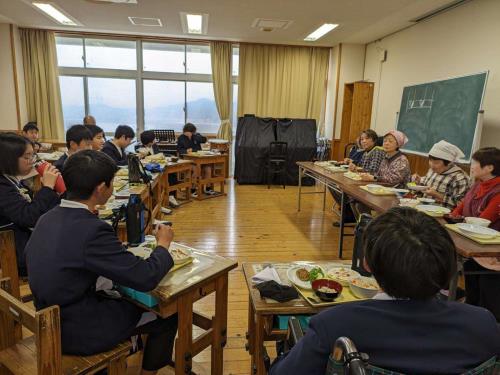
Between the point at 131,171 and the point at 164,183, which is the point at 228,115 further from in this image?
the point at 131,171

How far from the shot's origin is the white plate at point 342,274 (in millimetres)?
1499

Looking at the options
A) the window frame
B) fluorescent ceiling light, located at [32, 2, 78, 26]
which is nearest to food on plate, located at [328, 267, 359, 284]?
fluorescent ceiling light, located at [32, 2, 78, 26]

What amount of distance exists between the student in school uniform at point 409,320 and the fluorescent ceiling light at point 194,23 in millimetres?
5634

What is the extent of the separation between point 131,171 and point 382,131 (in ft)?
16.5

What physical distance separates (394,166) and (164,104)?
5.60 meters

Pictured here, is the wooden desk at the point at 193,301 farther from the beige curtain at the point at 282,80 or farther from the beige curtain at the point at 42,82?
the beige curtain at the point at 42,82

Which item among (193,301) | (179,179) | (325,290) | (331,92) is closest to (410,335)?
(325,290)

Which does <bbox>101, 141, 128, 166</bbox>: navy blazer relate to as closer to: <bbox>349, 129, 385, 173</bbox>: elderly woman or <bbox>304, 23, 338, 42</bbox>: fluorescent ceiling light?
<bbox>349, 129, 385, 173</bbox>: elderly woman

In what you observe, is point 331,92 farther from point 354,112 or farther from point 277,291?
point 277,291

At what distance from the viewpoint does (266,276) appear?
1.55m

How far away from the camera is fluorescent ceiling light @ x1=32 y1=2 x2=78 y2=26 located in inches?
210

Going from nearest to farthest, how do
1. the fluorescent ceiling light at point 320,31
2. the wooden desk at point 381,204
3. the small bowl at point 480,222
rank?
the wooden desk at point 381,204, the small bowl at point 480,222, the fluorescent ceiling light at point 320,31

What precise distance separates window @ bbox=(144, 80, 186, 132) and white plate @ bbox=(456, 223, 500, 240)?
22.2 ft

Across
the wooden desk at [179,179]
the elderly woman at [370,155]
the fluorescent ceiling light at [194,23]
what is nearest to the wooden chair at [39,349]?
the wooden desk at [179,179]
